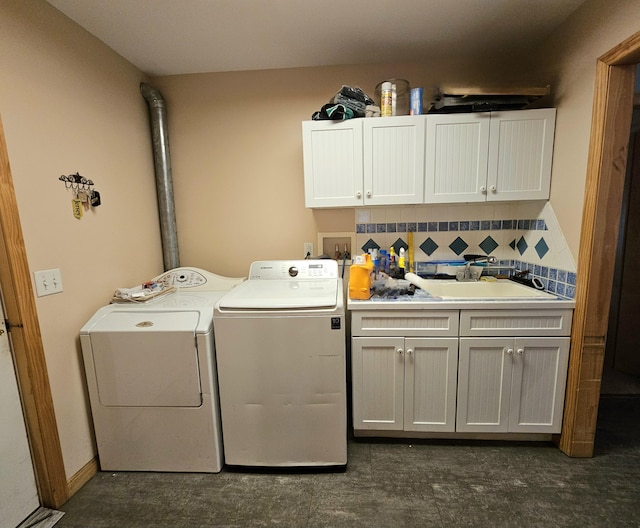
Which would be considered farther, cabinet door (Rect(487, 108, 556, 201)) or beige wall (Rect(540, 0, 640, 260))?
cabinet door (Rect(487, 108, 556, 201))

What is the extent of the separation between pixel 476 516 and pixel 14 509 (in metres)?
2.12

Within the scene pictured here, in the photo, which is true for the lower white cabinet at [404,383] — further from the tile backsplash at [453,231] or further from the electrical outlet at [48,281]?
the electrical outlet at [48,281]

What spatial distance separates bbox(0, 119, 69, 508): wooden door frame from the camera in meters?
1.25

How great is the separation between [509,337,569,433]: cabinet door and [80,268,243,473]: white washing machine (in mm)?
1712

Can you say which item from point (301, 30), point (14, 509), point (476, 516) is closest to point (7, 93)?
point (301, 30)

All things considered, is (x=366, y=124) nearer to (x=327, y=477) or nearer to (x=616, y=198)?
(x=616, y=198)

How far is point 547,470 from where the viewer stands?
1.57m

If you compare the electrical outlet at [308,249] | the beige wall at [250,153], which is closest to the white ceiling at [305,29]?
the beige wall at [250,153]

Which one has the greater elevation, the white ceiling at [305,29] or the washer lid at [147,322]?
the white ceiling at [305,29]

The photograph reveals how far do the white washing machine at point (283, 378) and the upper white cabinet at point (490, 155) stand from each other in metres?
1.04

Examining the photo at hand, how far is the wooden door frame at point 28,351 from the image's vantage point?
125 centimetres

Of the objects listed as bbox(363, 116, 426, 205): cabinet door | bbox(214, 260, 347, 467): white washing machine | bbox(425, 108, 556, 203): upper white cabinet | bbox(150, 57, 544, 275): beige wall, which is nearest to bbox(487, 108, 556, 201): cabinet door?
bbox(425, 108, 556, 203): upper white cabinet

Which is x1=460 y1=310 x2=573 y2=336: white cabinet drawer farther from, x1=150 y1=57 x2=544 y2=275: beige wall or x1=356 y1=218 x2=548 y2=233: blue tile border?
x1=150 y1=57 x2=544 y2=275: beige wall

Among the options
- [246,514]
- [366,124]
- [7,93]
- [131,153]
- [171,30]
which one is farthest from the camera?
[131,153]
